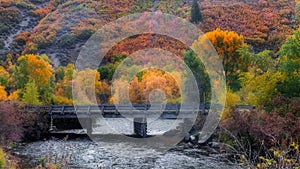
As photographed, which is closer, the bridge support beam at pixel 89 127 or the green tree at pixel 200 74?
the bridge support beam at pixel 89 127

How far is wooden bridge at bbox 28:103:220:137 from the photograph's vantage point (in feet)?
107

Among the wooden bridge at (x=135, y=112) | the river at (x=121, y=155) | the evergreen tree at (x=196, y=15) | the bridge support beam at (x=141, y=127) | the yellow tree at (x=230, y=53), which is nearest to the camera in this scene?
the river at (x=121, y=155)

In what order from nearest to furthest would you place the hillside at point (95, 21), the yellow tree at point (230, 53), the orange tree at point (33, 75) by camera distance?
the yellow tree at point (230, 53) < the orange tree at point (33, 75) < the hillside at point (95, 21)

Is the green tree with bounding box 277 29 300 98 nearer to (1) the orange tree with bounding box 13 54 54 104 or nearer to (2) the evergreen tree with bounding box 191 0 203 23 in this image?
(1) the orange tree with bounding box 13 54 54 104

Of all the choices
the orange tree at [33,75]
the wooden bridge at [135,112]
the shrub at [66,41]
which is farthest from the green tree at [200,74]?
the shrub at [66,41]

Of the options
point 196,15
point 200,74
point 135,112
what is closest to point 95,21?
point 196,15

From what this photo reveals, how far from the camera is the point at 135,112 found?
3369cm

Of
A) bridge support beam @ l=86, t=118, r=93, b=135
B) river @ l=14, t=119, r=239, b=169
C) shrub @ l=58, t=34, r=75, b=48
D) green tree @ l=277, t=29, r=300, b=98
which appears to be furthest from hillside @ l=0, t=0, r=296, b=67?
river @ l=14, t=119, r=239, b=169

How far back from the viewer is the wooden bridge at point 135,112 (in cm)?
3259

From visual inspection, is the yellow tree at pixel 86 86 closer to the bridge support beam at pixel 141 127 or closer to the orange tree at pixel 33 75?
the orange tree at pixel 33 75

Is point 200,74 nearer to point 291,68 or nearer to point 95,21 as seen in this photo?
point 291,68

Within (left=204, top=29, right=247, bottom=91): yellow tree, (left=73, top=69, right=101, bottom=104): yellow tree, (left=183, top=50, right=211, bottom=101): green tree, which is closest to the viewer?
(left=183, top=50, right=211, bottom=101): green tree

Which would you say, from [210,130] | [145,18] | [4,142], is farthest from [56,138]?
[145,18]

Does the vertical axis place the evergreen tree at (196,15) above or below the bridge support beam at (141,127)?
above
